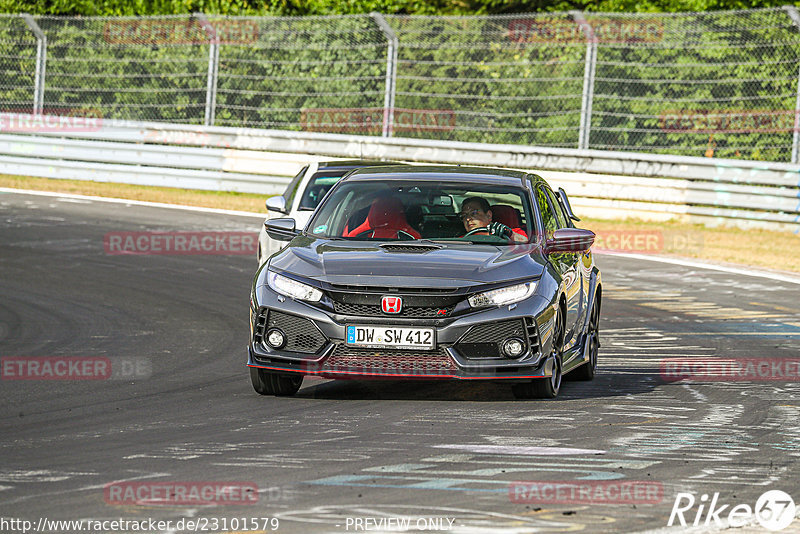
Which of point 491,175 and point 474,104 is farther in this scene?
point 474,104

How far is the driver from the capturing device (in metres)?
9.68

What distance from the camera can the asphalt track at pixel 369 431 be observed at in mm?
5918

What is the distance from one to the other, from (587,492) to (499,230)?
365 cm

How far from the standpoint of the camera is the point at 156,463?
22.2 ft

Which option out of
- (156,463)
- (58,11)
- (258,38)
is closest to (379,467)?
(156,463)

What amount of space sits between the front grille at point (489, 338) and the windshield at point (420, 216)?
3.39ft

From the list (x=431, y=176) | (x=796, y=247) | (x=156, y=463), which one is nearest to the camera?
(x=156, y=463)

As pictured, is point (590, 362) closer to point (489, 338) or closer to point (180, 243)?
point (489, 338)

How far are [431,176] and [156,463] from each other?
12.9ft

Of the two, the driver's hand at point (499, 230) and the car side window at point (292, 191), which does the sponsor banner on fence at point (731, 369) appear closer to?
the driver's hand at point (499, 230)

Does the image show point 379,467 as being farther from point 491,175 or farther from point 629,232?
point 629,232

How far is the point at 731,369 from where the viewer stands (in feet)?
35.2

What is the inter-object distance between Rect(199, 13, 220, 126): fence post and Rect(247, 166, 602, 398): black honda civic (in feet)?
56.3

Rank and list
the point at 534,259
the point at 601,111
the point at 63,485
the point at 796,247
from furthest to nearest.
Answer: the point at 601,111
the point at 796,247
the point at 534,259
the point at 63,485
